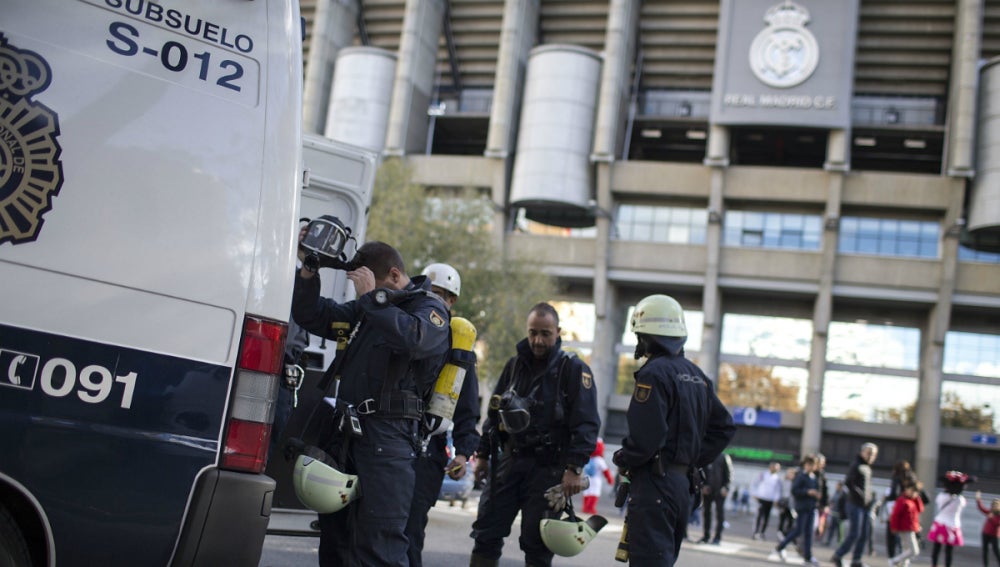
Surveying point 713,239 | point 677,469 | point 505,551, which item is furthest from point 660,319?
point 713,239

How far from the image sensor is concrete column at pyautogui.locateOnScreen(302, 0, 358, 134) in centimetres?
4684

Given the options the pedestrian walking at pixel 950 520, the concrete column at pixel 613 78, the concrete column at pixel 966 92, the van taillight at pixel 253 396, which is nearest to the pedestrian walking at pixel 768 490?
the pedestrian walking at pixel 950 520

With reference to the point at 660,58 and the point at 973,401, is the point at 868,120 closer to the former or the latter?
the point at 660,58

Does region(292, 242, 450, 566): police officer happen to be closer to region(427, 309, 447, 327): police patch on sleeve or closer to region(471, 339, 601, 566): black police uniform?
region(427, 309, 447, 327): police patch on sleeve

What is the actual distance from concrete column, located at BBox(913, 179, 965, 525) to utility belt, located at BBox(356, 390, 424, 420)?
40010 mm

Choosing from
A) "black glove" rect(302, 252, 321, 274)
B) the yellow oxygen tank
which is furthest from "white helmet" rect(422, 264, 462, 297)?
"black glove" rect(302, 252, 321, 274)

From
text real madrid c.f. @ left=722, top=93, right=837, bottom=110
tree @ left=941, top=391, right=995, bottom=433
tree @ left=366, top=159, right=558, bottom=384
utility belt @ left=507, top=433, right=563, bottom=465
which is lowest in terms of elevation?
utility belt @ left=507, top=433, right=563, bottom=465

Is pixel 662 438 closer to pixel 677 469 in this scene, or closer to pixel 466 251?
pixel 677 469

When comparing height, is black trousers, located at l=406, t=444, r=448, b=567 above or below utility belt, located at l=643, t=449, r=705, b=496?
below

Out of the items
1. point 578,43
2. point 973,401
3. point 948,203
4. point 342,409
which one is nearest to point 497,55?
point 578,43

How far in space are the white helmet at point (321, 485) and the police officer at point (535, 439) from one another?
5.52 ft

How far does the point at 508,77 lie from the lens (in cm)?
4362

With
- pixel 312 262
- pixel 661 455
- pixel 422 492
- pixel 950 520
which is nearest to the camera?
pixel 312 262

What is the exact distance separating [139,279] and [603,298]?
40.2 m
